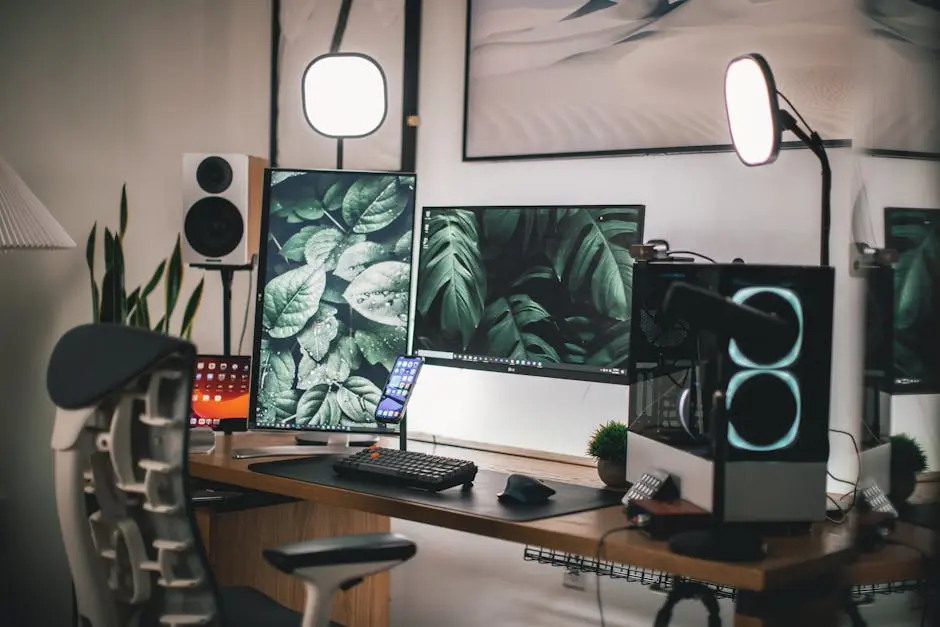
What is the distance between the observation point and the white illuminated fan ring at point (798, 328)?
1.68 metres

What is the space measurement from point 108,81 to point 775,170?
2.18 metres

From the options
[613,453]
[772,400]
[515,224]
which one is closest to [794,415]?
[772,400]

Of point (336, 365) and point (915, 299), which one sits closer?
point (915, 299)

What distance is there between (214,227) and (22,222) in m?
0.51

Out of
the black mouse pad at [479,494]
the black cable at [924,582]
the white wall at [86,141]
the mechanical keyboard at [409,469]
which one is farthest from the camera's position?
the white wall at [86,141]

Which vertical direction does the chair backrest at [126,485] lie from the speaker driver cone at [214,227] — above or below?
below

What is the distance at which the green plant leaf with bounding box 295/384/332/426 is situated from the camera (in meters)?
2.53

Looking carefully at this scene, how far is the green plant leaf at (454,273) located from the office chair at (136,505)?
32.2 inches

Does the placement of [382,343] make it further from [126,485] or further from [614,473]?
[126,485]

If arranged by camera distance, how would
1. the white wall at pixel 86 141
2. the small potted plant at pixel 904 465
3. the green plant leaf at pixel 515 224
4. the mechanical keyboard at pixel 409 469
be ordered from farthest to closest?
the white wall at pixel 86 141, the green plant leaf at pixel 515 224, the mechanical keyboard at pixel 409 469, the small potted plant at pixel 904 465

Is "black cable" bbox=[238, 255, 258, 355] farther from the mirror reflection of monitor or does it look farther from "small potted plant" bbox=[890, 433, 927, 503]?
"small potted plant" bbox=[890, 433, 927, 503]

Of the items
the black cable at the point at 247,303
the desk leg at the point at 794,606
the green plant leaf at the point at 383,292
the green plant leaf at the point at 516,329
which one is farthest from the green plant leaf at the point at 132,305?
the desk leg at the point at 794,606

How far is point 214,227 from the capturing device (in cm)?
283

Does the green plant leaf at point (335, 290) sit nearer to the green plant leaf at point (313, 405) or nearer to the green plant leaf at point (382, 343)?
the green plant leaf at point (382, 343)
